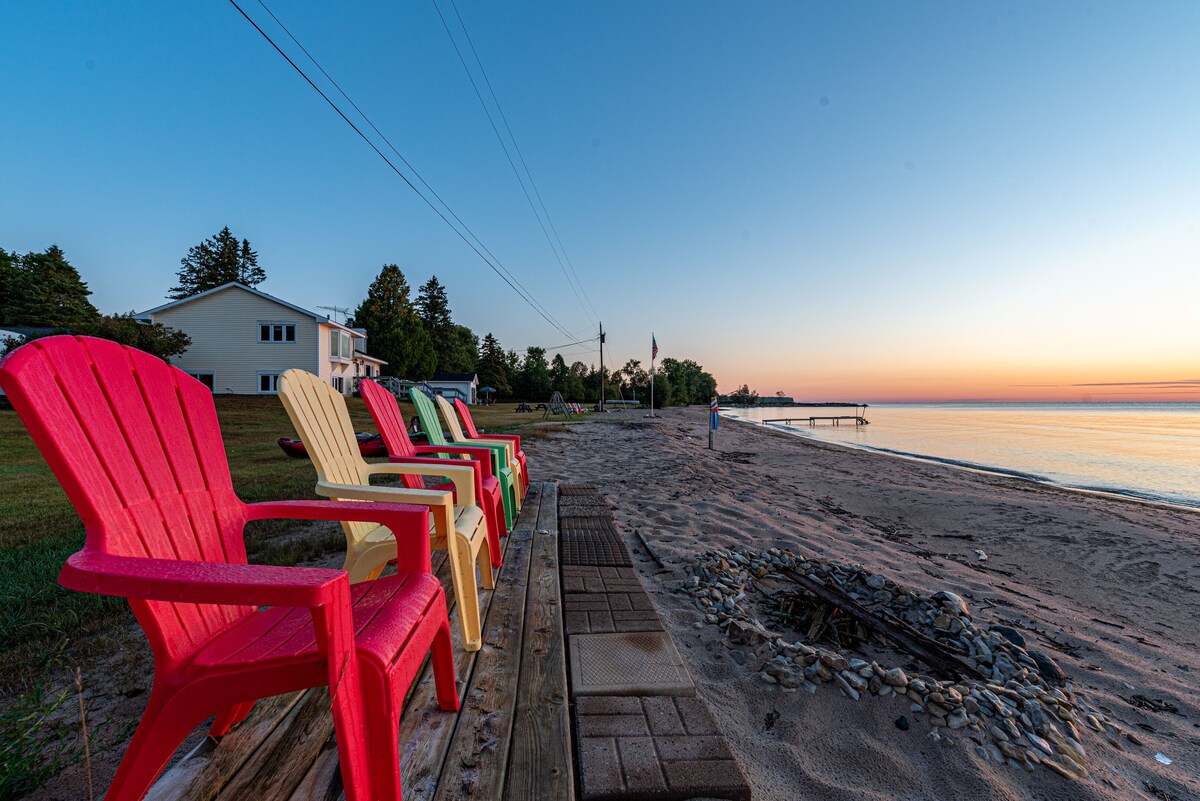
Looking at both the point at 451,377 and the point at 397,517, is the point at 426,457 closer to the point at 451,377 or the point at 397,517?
the point at 397,517

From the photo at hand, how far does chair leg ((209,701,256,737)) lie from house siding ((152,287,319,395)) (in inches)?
917

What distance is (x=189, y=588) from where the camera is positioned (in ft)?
2.70

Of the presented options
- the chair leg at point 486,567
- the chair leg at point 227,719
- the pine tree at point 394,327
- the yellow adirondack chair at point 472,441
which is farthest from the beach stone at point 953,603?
the pine tree at point 394,327

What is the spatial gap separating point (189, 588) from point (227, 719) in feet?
2.73

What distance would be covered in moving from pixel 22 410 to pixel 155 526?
426 mm

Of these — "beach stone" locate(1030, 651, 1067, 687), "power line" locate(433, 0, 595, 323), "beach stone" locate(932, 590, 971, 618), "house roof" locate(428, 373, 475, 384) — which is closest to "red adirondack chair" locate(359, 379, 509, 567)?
"beach stone" locate(932, 590, 971, 618)

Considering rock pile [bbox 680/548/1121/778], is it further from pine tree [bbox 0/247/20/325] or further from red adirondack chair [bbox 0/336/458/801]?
pine tree [bbox 0/247/20/325]

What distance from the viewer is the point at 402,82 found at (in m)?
9.90

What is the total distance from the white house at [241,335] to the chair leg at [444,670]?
2354 centimetres

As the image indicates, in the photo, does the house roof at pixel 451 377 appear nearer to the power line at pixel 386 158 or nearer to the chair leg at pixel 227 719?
the power line at pixel 386 158

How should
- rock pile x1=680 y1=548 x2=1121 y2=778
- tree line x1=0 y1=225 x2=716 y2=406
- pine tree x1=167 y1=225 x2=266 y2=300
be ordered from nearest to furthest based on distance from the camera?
rock pile x1=680 y1=548 x2=1121 y2=778
tree line x1=0 y1=225 x2=716 y2=406
pine tree x1=167 y1=225 x2=266 y2=300

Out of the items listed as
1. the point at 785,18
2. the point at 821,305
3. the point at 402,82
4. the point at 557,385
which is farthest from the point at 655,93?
the point at 557,385

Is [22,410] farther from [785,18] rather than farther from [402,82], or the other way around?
[785,18]

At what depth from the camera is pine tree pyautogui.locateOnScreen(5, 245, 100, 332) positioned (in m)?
28.6
